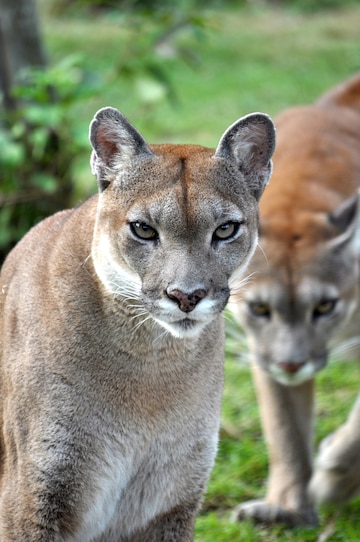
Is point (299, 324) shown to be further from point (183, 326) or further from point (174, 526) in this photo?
point (183, 326)

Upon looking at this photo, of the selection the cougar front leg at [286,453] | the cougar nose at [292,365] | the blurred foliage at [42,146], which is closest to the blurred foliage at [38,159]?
the blurred foliage at [42,146]

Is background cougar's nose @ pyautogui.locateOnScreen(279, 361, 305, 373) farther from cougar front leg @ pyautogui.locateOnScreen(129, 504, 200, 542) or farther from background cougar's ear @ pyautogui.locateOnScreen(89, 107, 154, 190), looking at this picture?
background cougar's ear @ pyautogui.locateOnScreen(89, 107, 154, 190)

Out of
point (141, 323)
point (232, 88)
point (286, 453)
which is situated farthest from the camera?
point (232, 88)

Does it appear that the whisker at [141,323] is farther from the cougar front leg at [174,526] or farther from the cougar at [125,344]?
the cougar front leg at [174,526]

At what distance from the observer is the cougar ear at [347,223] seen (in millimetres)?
4609

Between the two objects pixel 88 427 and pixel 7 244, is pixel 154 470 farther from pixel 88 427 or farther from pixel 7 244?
pixel 7 244

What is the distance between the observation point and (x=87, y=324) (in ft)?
10.3

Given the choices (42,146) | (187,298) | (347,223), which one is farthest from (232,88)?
(187,298)

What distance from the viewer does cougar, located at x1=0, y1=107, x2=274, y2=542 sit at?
2.94 meters

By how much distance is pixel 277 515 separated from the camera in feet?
14.8

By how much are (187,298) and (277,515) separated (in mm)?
1984

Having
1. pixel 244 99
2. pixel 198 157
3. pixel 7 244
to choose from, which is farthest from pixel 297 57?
pixel 198 157

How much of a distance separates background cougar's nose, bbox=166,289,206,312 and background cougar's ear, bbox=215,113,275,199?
48 cm

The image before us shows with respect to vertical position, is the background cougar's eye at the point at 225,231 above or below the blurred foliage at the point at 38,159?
above
